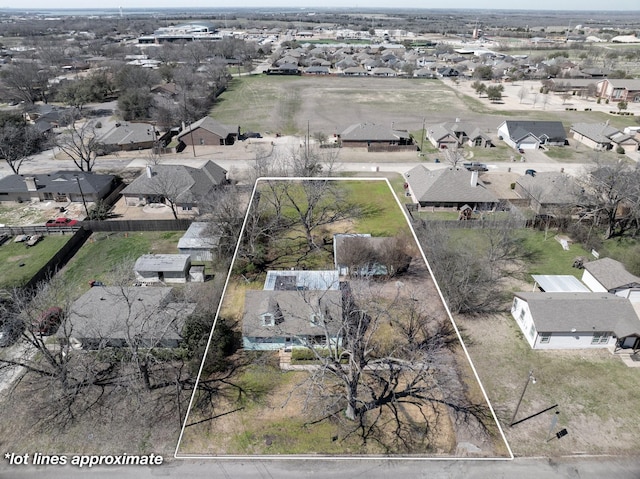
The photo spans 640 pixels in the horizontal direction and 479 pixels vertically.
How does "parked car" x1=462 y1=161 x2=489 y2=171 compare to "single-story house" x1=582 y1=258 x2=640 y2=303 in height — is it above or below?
below

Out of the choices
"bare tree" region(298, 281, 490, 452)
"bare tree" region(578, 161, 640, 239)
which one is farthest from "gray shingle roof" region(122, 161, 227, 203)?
"bare tree" region(578, 161, 640, 239)

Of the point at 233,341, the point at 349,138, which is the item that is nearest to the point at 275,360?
the point at 233,341

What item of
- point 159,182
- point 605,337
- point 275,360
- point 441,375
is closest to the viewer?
point 441,375

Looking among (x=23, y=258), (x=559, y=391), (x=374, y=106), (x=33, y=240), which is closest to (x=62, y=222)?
(x=33, y=240)

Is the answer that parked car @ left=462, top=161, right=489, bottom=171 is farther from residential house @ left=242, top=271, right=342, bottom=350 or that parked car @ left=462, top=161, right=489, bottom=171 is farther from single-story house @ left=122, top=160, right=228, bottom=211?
residential house @ left=242, top=271, right=342, bottom=350

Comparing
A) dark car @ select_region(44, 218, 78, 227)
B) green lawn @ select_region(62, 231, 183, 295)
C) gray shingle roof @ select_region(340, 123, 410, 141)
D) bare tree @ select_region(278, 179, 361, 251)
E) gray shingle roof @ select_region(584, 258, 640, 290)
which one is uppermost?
bare tree @ select_region(278, 179, 361, 251)

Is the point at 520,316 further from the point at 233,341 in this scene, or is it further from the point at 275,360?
the point at 233,341

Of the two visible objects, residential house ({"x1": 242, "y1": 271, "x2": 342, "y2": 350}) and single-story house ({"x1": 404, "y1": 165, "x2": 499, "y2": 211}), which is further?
single-story house ({"x1": 404, "y1": 165, "x2": 499, "y2": 211})

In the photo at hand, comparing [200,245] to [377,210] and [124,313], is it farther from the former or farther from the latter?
[377,210]
